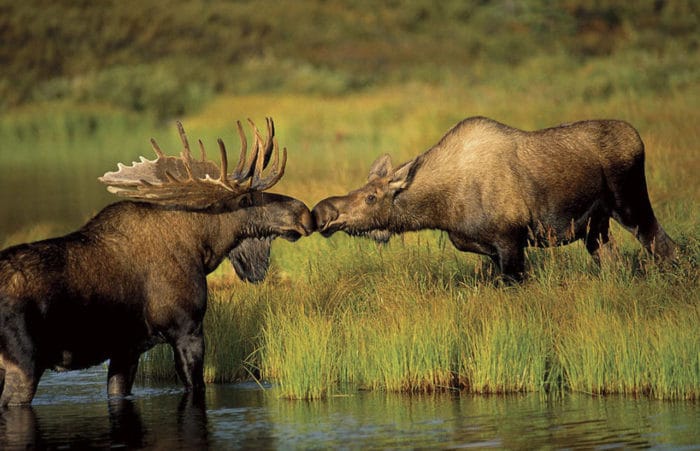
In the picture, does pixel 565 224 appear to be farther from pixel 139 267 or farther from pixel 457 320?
pixel 139 267

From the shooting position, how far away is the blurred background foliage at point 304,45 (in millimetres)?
52656

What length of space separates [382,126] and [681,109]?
1101cm

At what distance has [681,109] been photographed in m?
26.8

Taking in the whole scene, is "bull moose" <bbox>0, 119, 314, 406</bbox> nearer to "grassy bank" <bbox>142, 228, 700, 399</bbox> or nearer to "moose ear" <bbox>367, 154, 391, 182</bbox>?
"grassy bank" <bbox>142, 228, 700, 399</bbox>

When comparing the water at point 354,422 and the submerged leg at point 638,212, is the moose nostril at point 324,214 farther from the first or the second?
the submerged leg at point 638,212

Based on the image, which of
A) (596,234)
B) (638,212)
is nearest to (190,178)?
(596,234)

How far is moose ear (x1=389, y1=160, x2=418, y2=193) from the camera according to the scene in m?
13.7

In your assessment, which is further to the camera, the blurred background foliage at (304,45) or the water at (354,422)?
the blurred background foliage at (304,45)

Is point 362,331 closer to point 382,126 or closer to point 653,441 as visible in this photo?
point 653,441

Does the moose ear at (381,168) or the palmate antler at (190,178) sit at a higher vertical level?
the moose ear at (381,168)

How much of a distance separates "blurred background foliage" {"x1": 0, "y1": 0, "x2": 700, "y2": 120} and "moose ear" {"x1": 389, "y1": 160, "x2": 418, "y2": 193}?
27763mm

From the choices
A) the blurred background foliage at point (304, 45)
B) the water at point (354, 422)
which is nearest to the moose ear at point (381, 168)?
the water at point (354, 422)

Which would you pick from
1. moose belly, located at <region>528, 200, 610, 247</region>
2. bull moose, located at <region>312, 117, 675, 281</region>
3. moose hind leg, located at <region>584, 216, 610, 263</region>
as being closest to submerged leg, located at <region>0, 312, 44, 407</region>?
bull moose, located at <region>312, 117, 675, 281</region>

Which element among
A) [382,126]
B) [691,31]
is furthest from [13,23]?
[382,126]
